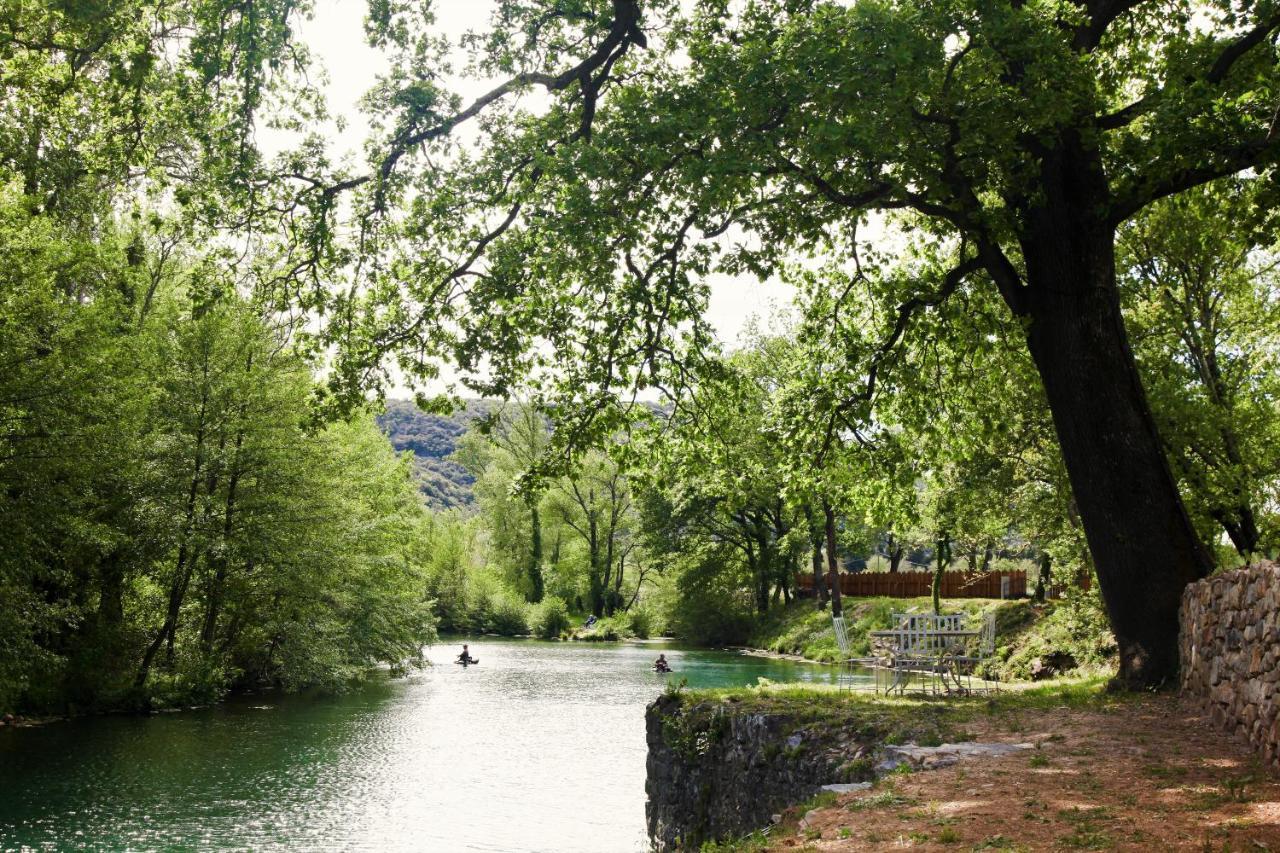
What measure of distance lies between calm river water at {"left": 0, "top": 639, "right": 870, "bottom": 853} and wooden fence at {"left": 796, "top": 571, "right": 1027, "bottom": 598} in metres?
19.0

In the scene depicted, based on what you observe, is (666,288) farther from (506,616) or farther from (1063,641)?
Answer: (506,616)

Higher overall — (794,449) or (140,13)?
(140,13)

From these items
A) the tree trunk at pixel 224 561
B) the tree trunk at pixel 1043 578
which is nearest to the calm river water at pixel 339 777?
the tree trunk at pixel 224 561

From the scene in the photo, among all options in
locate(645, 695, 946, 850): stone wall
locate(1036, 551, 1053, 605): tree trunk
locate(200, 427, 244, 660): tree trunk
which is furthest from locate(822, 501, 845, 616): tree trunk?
locate(645, 695, 946, 850): stone wall

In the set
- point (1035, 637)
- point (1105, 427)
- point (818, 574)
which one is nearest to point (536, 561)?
point (818, 574)

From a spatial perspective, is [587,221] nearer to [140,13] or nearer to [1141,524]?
[140,13]

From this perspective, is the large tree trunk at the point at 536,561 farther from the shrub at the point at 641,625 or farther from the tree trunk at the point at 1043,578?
the tree trunk at the point at 1043,578

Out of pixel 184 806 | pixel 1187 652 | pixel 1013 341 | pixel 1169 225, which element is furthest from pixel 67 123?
pixel 1169 225

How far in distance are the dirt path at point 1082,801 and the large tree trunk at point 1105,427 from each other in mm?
2280

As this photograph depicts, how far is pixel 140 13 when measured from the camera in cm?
1142

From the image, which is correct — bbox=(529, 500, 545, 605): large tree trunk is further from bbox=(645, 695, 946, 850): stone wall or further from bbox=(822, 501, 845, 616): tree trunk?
bbox=(645, 695, 946, 850): stone wall

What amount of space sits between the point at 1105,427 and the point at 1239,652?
3.75m

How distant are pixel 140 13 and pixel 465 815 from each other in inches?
448

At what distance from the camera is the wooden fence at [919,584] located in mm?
38875
